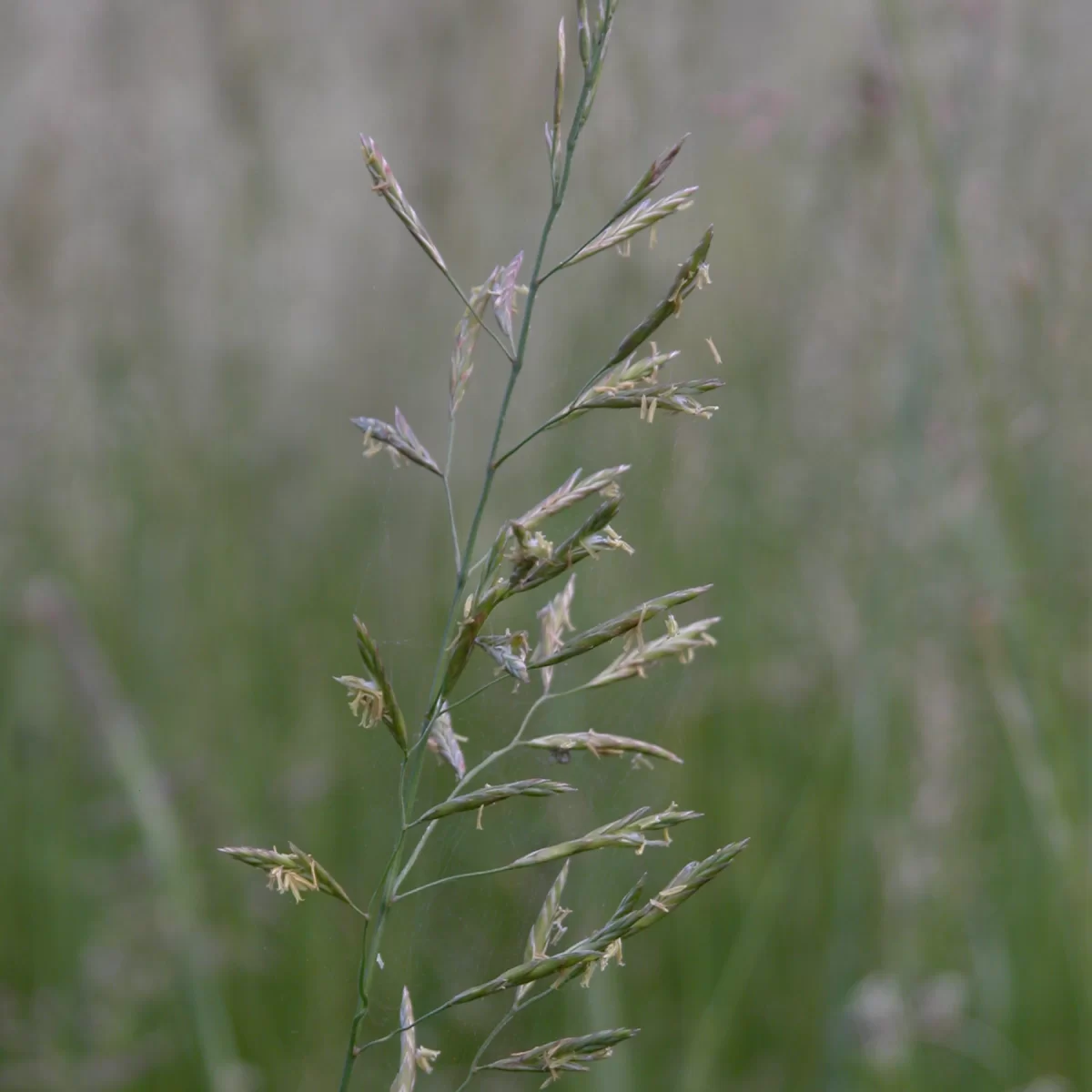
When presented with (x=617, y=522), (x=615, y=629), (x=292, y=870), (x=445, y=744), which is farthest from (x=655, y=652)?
(x=617, y=522)

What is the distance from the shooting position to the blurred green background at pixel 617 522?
203 centimetres

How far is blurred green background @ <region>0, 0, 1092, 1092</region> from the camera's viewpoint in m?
2.03

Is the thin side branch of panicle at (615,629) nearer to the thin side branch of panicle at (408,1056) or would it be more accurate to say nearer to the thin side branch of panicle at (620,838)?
the thin side branch of panicle at (620,838)

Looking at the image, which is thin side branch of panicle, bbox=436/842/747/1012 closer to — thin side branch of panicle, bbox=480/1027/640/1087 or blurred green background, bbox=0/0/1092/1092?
thin side branch of panicle, bbox=480/1027/640/1087

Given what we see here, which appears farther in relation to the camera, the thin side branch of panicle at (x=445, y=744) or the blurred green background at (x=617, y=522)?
the blurred green background at (x=617, y=522)

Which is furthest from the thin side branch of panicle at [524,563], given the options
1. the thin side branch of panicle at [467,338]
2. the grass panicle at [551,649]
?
the thin side branch of panicle at [467,338]

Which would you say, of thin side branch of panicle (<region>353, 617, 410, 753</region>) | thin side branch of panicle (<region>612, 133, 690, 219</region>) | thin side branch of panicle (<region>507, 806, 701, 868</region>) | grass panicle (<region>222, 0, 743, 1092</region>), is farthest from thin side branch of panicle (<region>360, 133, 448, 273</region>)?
thin side branch of panicle (<region>507, 806, 701, 868</region>)

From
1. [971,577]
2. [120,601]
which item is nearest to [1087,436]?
[971,577]

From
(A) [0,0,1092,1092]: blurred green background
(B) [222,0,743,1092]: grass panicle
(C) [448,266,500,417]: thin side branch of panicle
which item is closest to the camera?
(B) [222,0,743,1092]: grass panicle

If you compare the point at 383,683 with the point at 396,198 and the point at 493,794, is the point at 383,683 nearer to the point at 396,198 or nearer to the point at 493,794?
the point at 493,794

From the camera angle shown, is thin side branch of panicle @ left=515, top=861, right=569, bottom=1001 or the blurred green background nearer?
thin side branch of panicle @ left=515, top=861, right=569, bottom=1001

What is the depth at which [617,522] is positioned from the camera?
222 cm

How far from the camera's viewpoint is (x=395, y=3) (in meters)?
4.16

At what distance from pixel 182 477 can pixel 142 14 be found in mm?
1492
